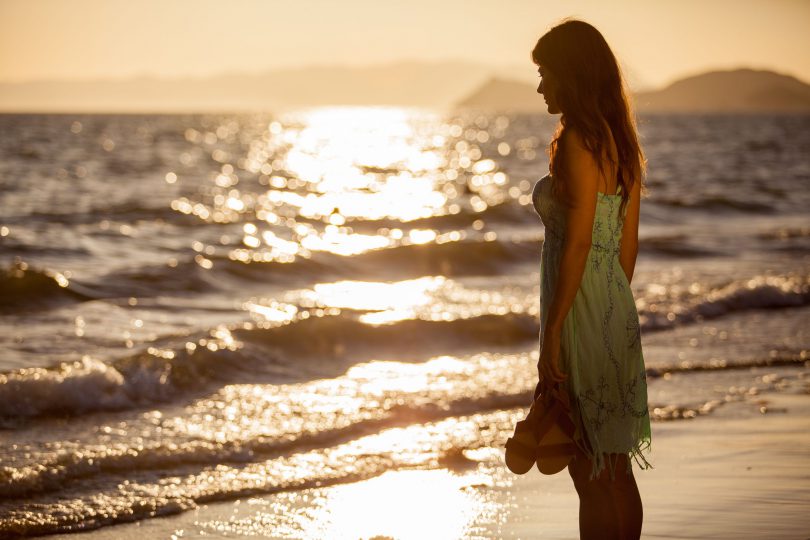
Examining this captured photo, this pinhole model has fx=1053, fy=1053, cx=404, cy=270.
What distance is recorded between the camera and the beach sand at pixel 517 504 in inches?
206

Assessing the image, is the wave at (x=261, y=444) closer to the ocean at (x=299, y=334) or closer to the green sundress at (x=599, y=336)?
the ocean at (x=299, y=334)

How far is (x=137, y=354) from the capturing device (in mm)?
9148

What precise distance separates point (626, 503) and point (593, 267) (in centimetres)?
83

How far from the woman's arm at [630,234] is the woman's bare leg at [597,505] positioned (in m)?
0.68

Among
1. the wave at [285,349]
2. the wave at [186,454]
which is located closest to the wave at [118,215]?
the wave at [285,349]

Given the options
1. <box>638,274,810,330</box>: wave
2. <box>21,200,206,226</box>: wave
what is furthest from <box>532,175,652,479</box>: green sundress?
<box>21,200,206,226</box>: wave

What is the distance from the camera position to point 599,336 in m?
3.63

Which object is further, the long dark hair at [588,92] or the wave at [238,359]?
the wave at [238,359]

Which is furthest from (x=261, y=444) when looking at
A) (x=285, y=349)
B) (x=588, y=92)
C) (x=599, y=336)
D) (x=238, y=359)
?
(x=588, y=92)

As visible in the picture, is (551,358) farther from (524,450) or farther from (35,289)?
(35,289)

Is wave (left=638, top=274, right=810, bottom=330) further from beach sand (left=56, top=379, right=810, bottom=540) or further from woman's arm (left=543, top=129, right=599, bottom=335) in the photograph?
woman's arm (left=543, top=129, right=599, bottom=335)

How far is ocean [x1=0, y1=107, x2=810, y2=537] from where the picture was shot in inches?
258

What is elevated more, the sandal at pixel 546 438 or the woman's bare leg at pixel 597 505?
the sandal at pixel 546 438

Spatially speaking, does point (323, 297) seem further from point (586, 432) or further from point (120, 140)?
point (120, 140)
